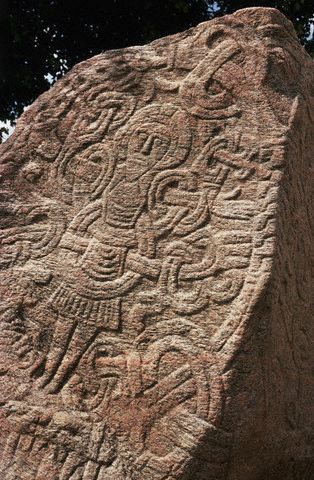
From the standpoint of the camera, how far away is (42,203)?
3.04 meters

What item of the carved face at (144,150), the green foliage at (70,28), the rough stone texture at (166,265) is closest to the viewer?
the rough stone texture at (166,265)

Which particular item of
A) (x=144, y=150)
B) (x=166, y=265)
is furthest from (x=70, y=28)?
(x=166, y=265)

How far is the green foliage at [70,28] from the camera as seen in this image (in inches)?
294

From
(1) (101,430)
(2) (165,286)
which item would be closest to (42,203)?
(2) (165,286)

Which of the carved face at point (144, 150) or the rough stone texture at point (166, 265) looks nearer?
the rough stone texture at point (166, 265)

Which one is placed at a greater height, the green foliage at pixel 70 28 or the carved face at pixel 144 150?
the green foliage at pixel 70 28

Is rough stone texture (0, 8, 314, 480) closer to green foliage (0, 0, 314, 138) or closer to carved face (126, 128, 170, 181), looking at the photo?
carved face (126, 128, 170, 181)

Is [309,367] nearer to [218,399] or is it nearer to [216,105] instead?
[218,399]

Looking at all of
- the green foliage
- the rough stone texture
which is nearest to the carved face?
the rough stone texture

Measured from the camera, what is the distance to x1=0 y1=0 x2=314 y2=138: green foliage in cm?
748

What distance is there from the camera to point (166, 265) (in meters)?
2.77

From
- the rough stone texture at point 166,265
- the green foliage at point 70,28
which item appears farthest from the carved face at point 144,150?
the green foliage at point 70,28

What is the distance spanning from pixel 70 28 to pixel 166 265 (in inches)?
235

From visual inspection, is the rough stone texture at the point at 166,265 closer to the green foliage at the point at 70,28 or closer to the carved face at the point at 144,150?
the carved face at the point at 144,150
